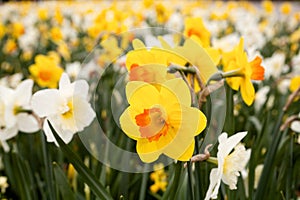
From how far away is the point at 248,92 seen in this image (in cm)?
117

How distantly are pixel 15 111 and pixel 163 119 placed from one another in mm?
688

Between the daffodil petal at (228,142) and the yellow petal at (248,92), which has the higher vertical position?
the yellow petal at (248,92)

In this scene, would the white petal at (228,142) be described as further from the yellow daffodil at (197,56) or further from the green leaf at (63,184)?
the green leaf at (63,184)

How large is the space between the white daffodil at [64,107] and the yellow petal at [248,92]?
0.38 metres

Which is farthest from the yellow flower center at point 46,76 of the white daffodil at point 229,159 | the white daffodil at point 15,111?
the white daffodil at point 229,159

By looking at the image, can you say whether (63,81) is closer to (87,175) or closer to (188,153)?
(87,175)

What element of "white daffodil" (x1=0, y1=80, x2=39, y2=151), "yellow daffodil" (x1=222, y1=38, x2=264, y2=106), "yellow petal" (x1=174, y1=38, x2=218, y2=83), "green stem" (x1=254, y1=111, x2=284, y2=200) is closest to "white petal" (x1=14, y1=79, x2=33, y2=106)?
"white daffodil" (x1=0, y1=80, x2=39, y2=151)

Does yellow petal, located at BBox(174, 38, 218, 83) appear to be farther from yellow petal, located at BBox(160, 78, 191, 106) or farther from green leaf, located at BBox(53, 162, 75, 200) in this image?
green leaf, located at BBox(53, 162, 75, 200)

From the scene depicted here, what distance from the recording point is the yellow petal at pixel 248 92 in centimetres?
116

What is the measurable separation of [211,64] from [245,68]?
9 cm

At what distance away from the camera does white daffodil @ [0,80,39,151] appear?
140cm

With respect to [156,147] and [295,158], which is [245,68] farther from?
[295,158]

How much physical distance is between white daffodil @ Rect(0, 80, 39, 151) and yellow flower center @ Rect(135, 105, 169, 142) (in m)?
0.63

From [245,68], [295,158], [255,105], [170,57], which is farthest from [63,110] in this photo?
[255,105]
